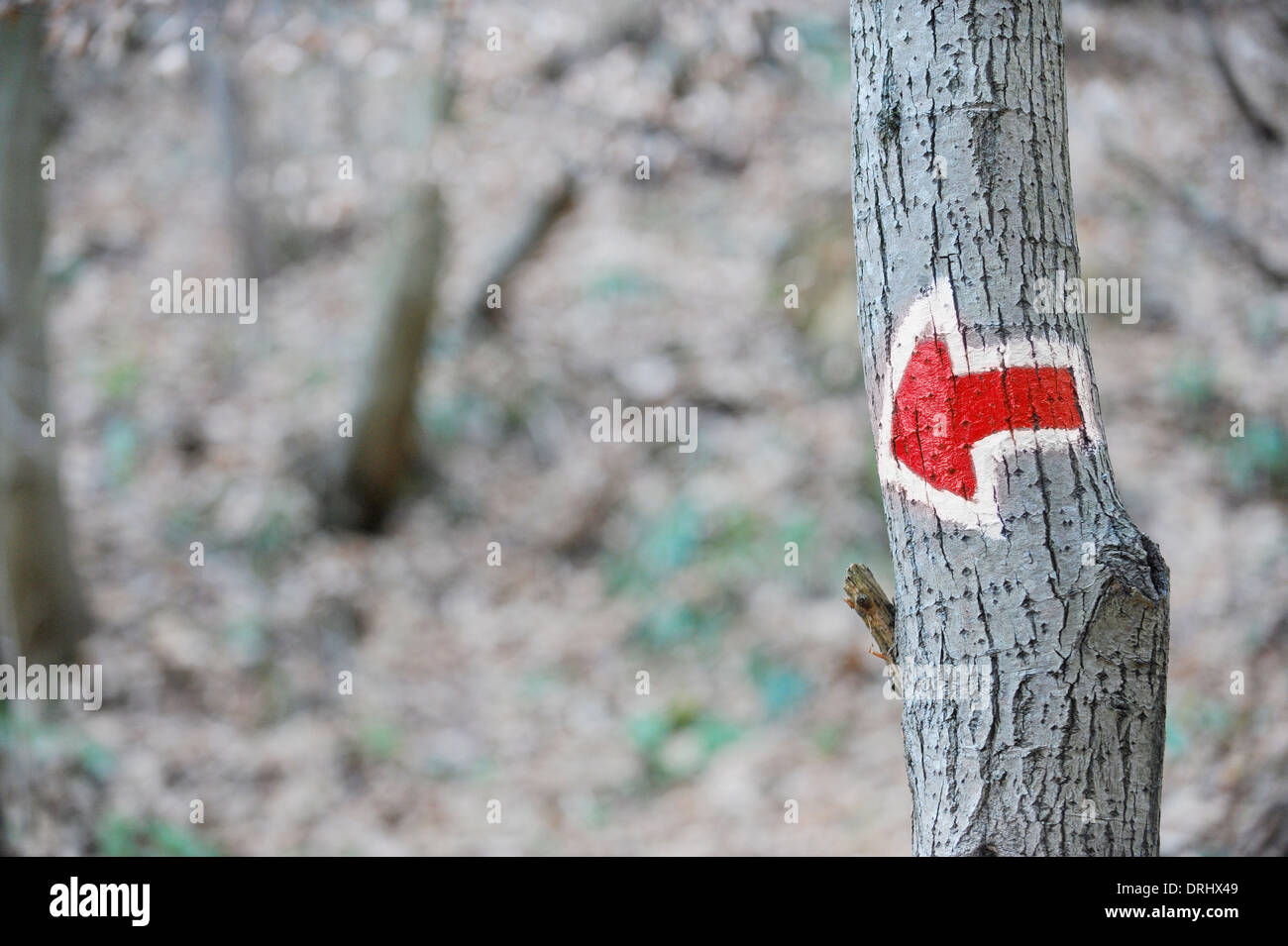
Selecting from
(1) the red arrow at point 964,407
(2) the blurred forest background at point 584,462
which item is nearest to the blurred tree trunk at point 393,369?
(2) the blurred forest background at point 584,462

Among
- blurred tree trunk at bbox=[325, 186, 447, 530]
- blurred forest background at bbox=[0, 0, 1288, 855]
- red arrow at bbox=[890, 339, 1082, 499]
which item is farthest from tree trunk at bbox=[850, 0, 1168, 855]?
blurred tree trunk at bbox=[325, 186, 447, 530]

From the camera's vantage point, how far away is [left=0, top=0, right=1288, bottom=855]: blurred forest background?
14.1 feet

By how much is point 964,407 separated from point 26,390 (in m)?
4.64

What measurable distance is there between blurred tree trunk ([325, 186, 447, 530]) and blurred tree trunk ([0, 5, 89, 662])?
181 cm

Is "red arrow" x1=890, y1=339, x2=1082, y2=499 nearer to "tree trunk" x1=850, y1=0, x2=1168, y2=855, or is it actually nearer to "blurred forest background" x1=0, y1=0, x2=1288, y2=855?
"tree trunk" x1=850, y1=0, x2=1168, y2=855

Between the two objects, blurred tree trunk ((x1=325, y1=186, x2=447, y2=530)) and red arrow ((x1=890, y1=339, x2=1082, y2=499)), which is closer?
red arrow ((x1=890, y1=339, x2=1082, y2=499))

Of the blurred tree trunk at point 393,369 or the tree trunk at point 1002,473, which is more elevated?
the blurred tree trunk at point 393,369

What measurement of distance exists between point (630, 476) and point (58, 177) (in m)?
7.40

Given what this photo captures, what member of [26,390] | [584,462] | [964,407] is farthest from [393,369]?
[964,407]

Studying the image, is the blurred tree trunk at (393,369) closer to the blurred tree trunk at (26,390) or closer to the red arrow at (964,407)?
the blurred tree trunk at (26,390)

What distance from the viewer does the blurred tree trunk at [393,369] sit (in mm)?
6465

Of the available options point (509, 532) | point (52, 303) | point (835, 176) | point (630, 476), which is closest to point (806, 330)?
point (835, 176)

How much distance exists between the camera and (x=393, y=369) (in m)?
6.55
